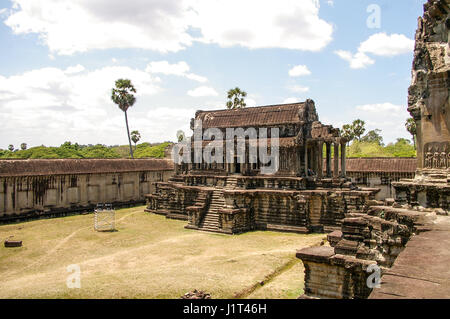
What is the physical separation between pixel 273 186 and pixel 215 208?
4153mm

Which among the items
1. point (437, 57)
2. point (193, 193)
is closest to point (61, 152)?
point (193, 193)

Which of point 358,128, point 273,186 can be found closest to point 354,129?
point 358,128

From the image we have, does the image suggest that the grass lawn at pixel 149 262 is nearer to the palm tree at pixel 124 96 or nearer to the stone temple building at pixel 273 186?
the stone temple building at pixel 273 186

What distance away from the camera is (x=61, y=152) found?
5338cm

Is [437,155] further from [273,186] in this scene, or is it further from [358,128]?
[358,128]

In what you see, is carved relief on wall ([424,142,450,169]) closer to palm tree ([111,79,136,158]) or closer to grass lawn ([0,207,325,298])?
grass lawn ([0,207,325,298])

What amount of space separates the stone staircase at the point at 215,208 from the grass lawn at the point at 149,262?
918 mm

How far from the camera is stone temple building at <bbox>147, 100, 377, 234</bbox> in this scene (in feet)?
68.0

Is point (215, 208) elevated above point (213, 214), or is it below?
above

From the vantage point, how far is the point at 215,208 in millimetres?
22719

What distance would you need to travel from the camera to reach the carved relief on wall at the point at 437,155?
10531mm
